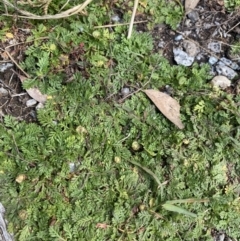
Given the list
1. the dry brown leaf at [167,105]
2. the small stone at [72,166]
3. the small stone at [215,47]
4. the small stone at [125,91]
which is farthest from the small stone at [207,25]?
the small stone at [72,166]

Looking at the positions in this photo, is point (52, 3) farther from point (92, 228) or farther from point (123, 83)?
point (92, 228)

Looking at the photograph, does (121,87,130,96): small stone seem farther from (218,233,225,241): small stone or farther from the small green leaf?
(218,233,225,241): small stone

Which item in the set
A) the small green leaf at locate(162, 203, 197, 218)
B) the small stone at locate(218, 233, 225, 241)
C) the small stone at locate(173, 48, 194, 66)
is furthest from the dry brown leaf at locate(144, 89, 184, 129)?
the small stone at locate(218, 233, 225, 241)

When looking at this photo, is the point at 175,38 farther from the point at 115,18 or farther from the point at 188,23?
the point at 115,18

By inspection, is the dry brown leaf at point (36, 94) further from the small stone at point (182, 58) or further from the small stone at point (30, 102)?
the small stone at point (182, 58)

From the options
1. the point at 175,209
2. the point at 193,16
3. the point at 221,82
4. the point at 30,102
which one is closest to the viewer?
the point at 175,209

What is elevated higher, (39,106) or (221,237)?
(39,106)

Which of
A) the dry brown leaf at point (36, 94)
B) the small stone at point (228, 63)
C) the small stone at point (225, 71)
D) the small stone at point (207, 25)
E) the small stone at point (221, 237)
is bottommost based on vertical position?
the small stone at point (221, 237)

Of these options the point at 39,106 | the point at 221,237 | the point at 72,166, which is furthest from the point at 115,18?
the point at 221,237
